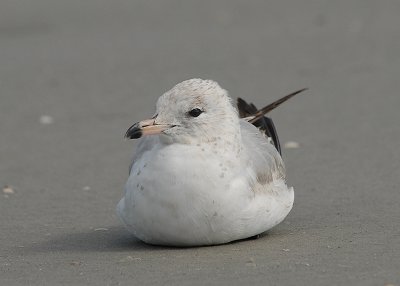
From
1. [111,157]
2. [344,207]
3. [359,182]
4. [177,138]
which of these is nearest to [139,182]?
[177,138]

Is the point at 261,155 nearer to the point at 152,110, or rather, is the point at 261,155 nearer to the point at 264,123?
the point at 264,123

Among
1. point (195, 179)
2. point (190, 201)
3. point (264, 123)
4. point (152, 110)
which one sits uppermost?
point (152, 110)

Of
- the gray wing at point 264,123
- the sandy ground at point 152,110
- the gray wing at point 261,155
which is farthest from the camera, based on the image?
the gray wing at point 264,123

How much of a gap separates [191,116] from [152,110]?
4.73m

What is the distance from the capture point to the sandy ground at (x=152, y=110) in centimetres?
560

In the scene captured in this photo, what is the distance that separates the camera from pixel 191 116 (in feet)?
19.5

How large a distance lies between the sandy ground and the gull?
0.46ft

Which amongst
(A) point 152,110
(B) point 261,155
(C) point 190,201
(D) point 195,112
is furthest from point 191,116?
(A) point 152,110

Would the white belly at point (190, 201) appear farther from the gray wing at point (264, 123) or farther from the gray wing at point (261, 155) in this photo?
the gray wing at point (264, 123)

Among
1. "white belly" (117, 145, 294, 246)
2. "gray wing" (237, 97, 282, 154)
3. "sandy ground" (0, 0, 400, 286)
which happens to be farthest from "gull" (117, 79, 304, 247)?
"gray wing" (237, 97, 282, 154)

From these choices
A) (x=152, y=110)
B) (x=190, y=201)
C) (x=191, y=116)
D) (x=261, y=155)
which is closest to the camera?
(x=190, y=201)

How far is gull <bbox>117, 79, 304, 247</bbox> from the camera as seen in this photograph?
575 cm

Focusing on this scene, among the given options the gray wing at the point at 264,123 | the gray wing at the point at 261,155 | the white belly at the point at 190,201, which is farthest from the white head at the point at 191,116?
the gray wing at the point at 264,123

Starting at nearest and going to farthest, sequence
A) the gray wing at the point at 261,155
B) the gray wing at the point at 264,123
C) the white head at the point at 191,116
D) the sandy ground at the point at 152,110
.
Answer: the sandy ground at the point at 152,110 → the white head at the point at 191,116 → the gray wing at the point at 261,155 → the gray wing at the point at 264,123
